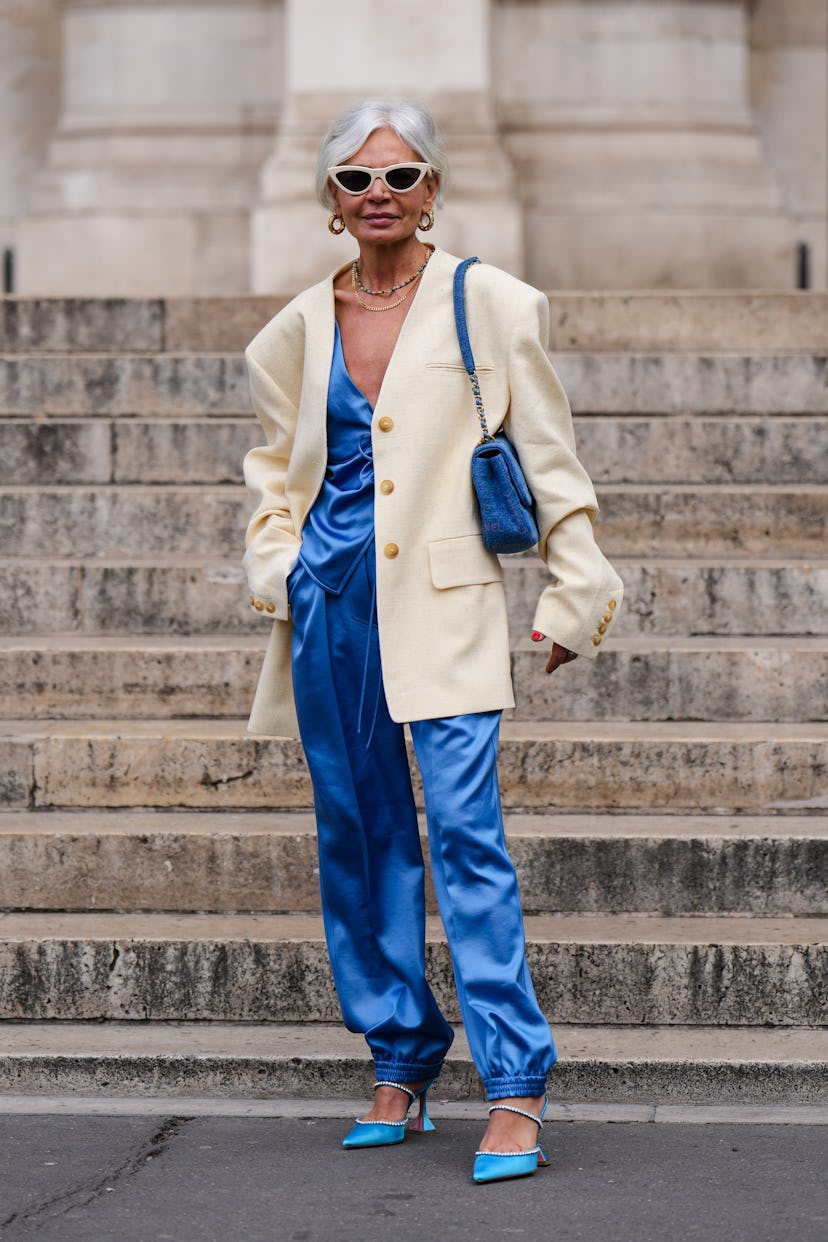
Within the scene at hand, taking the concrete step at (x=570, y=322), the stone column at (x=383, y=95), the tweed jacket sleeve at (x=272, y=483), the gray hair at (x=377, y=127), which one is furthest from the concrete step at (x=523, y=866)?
the stone column at (x=383, y=95)

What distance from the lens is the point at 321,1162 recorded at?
4.21 m

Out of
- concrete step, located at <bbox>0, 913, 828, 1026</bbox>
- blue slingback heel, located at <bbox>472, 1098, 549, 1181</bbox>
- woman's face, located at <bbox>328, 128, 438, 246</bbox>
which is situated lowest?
blue slingback heel, located at <bbox>472, 1098, 549, 1181</bbox>

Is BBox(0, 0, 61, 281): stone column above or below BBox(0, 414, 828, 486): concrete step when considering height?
above

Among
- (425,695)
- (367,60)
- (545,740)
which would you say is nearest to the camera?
(425,695)

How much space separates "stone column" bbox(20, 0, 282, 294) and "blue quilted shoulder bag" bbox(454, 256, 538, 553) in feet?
21.5

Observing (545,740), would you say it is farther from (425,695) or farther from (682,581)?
(425,695)

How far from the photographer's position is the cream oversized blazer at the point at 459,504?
4.14m

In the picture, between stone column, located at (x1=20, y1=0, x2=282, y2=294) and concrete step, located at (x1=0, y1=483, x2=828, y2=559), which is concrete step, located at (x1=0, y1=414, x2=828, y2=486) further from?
stone column, located at (x1=20, y1=0, x2=282, y2=294)

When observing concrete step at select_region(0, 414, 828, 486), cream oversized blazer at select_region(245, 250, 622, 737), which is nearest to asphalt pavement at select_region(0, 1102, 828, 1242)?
cream oversized blazer at select_region(245, 250, 622, 737)

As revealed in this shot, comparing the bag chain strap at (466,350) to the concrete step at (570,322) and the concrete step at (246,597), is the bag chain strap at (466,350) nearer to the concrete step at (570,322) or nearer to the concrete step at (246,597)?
the concrete step at (246,597)

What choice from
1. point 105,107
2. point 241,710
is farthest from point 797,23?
point 241,710

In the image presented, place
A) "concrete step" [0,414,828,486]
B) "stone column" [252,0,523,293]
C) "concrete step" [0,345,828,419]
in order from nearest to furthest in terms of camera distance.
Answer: "concrete step" [0,414,828,486] < "concrete step" [0,345,828,419] < "stone column" [252,0,523,293]

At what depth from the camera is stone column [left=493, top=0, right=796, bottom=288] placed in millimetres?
10328

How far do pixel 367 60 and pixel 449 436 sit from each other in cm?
614
